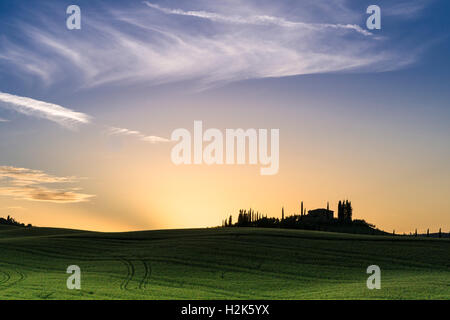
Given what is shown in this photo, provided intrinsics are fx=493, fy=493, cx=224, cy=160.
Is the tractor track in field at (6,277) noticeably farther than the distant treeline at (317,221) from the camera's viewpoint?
No

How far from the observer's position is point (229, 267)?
4059 centimetres

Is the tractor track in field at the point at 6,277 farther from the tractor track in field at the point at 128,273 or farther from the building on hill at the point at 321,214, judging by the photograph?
the building on hill at the point at 321,214

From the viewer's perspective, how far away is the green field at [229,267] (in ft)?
98.7

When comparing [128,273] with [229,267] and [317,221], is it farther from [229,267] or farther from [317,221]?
[317,221]

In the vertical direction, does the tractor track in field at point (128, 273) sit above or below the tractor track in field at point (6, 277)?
above

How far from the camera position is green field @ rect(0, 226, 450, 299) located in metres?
30.1

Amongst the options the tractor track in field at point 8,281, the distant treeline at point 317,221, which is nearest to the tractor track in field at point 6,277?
the tractor track in field at point 8,281


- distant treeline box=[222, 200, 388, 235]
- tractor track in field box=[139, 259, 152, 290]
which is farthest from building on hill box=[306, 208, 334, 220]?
tractor track in field box=[139, 259, 152, 290]

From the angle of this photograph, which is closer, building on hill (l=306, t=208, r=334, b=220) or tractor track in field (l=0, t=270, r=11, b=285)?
tractor track in field (l=0, t=270, r=11, b=285)

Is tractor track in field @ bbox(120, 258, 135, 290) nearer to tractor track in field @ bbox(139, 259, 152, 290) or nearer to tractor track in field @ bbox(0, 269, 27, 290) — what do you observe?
tractor track in field @ bbox(139, 259, 152, 290)
